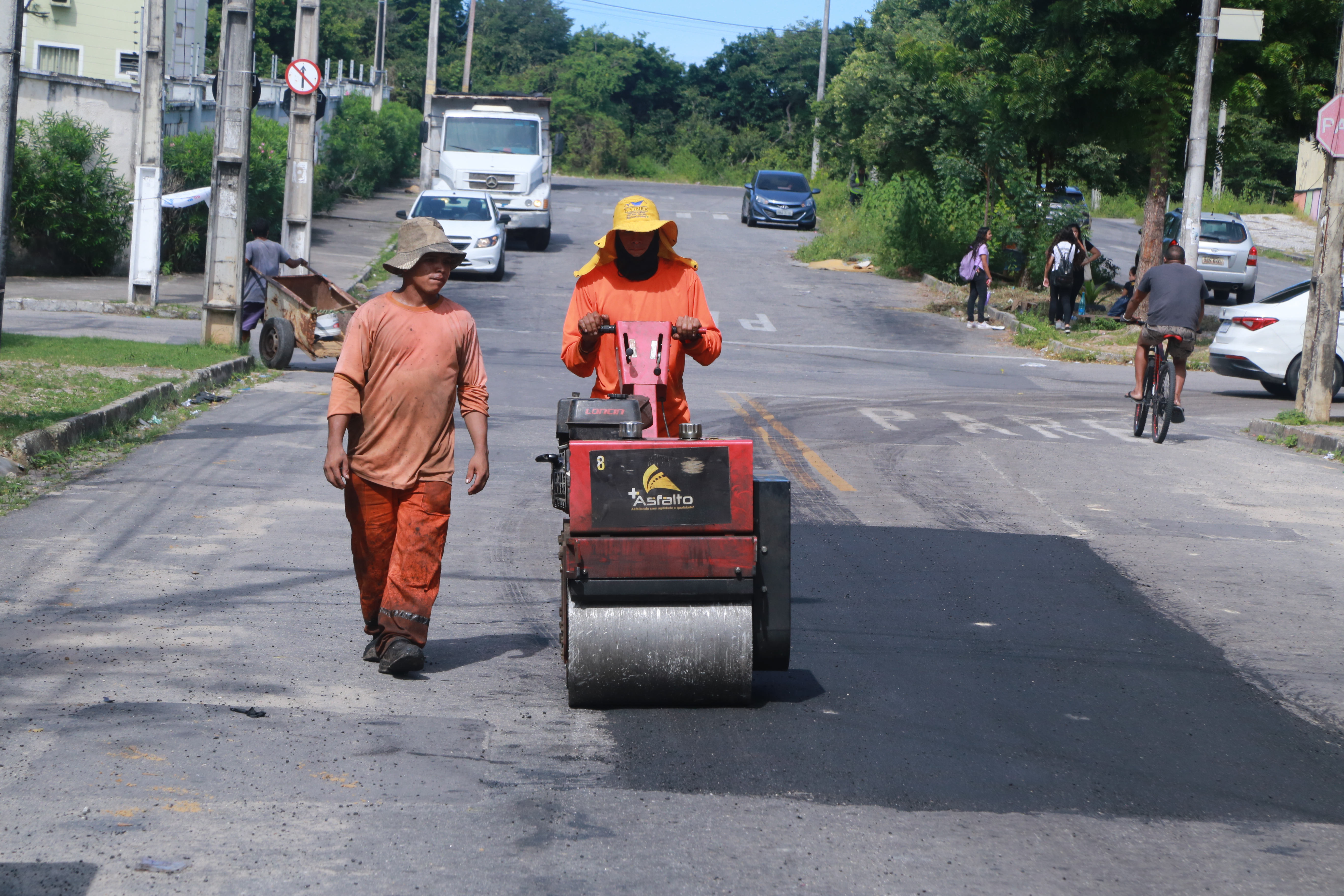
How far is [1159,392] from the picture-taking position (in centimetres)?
1395

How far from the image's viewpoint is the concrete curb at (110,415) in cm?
1024

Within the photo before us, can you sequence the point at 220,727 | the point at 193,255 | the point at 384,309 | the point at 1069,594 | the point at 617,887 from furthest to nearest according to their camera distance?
the point at 193,255 < the point at 1069,594 < the point at 384,309 < the point at 220,727 < the point at 617,887

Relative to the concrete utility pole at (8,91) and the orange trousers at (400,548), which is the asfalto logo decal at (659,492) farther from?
the concrete utility pole at (8,91)

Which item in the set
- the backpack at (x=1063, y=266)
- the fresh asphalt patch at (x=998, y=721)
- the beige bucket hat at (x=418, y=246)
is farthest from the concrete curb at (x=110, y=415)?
the backpack at (x=1063, y=266)

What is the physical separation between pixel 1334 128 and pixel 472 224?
1780 centimetres

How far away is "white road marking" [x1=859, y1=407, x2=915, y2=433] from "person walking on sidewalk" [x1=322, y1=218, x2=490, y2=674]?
28.5ft

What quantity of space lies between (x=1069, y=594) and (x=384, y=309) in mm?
4122

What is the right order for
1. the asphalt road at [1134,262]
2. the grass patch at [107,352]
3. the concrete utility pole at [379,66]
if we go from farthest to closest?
the concrete utility pole at [379,66], the asphalt road at [1134,262], the grass patch at [107,352]

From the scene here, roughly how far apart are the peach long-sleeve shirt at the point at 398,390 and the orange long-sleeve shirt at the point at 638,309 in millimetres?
601

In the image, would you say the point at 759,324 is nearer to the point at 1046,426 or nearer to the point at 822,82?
the point at 1046,426

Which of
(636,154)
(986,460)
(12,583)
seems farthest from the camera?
(636,154)

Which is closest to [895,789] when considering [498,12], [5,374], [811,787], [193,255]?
[811,787]

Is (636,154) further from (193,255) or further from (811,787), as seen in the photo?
(811,787)

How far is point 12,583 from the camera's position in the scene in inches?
278
